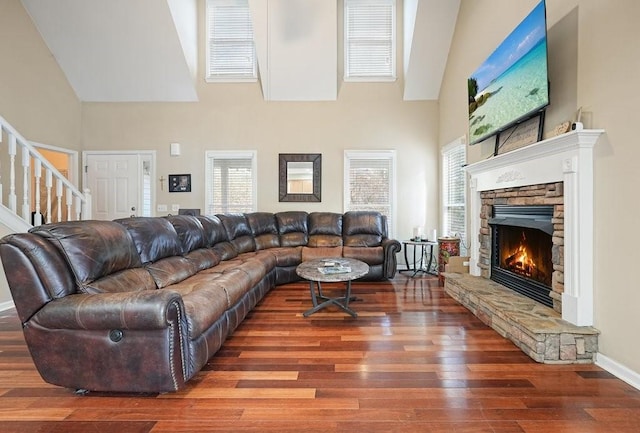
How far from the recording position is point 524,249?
10.5 feet

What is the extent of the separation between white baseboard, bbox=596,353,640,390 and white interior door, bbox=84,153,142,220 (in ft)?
20.8

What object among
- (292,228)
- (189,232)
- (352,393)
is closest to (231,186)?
(292,228)

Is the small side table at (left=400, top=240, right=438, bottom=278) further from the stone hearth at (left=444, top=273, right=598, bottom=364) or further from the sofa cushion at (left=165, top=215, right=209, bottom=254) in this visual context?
the sofa cushion at (left=165, top=215, right=209, bottom=254)

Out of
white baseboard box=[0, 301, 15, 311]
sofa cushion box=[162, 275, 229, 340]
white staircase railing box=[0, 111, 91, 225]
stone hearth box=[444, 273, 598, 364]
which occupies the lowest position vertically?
white baseboard box=[0, 301, 15, 311]

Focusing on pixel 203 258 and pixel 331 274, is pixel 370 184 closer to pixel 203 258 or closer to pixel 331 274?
pixel 331 274

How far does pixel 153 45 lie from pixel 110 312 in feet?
16.2

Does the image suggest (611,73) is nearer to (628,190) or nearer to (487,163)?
(628,190)

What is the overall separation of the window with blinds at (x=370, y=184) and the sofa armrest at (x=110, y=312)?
4.27m

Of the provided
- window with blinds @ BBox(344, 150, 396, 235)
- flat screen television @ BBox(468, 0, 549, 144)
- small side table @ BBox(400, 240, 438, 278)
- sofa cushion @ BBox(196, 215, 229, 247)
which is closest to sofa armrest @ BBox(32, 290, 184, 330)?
sofa cushion @ BBox(196, 215, 229, 247)

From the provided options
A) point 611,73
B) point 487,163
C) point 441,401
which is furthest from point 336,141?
point 441,401

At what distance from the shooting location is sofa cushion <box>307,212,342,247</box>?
515 cm

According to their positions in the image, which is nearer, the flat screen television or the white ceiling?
the flat screen television

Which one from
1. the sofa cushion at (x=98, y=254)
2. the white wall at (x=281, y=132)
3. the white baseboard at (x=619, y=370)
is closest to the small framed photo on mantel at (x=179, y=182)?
the white wall at (x=281, y=132)

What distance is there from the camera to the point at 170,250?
2992mm
